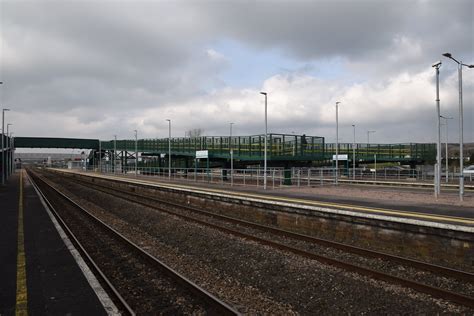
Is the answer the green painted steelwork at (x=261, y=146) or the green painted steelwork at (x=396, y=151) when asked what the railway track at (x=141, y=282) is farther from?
the green painted steelwork at (x=396, y=151)

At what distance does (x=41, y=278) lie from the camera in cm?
797

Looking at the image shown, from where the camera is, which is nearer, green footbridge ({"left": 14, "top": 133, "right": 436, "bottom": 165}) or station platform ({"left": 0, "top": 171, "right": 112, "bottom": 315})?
station platform ({"left": 0, "top": 171, "right": 112, "bottom": 315})

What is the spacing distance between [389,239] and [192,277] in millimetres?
6018

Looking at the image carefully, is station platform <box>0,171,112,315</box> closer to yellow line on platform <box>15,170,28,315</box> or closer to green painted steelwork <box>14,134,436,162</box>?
yellow line on platform <box>15,170,28,315</box>

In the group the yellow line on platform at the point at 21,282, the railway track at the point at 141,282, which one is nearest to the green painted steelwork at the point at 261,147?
the railway track at the point at 141,282

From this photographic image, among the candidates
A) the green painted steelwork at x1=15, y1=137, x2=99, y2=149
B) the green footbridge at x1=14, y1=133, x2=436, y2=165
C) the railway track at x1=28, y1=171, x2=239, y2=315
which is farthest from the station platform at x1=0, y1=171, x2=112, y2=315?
the green painted steelwork at x1=15, y1=137, x2=99, y2=149

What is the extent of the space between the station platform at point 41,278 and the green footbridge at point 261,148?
2305 cm

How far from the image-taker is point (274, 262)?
942cm

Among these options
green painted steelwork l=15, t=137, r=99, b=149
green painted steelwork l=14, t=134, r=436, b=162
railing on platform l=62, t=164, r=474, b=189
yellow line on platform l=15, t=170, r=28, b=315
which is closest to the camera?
yellow line on platform l=15, t=170, r=28, b=315

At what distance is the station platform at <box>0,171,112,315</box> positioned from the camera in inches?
253

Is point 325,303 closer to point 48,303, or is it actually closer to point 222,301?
point 222,301

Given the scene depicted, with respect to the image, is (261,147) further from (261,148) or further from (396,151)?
(396,151)

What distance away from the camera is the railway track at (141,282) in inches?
256

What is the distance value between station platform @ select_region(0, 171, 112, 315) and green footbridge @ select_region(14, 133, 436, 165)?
907 inches
